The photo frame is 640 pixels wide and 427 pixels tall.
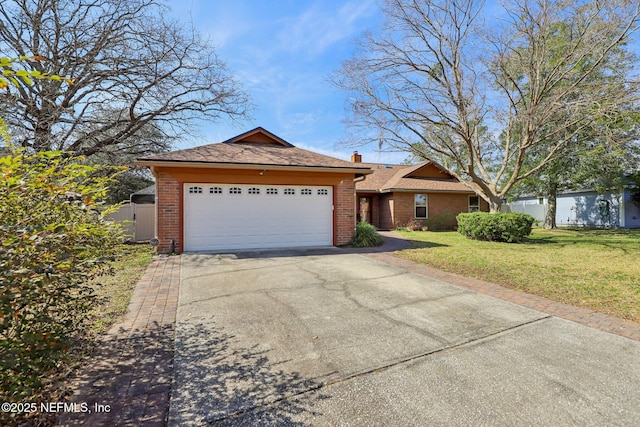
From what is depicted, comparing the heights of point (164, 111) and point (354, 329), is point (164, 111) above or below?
above

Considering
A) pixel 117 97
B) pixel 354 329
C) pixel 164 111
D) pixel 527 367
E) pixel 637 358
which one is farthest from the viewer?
pixel 164 111

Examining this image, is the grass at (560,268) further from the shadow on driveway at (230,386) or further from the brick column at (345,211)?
the shadow on driveway at (230,386)

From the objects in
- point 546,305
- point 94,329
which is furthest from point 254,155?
point 546,305

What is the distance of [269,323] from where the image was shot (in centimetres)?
396

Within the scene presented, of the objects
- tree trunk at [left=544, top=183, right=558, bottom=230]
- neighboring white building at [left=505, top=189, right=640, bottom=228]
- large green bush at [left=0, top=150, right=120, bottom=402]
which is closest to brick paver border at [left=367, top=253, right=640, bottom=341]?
large green bush at [left=0, top=150, right=120, bottom=402]

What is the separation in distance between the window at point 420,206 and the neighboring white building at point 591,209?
9862mm

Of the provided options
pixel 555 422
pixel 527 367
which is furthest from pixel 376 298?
pixel 555 422

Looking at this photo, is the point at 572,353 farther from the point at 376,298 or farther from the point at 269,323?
the point at 269,323

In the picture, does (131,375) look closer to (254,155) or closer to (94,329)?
(94,329)

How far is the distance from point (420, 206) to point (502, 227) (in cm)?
668

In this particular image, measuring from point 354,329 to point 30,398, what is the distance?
3.03 m

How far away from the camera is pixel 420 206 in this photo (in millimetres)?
18984

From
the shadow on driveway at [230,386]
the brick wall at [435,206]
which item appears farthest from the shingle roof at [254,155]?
the brick wall at [435,206]

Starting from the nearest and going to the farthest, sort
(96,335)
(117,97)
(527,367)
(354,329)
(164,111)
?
(527,367) < (96,335) < (354,329) < (117,97) < (164,111)
